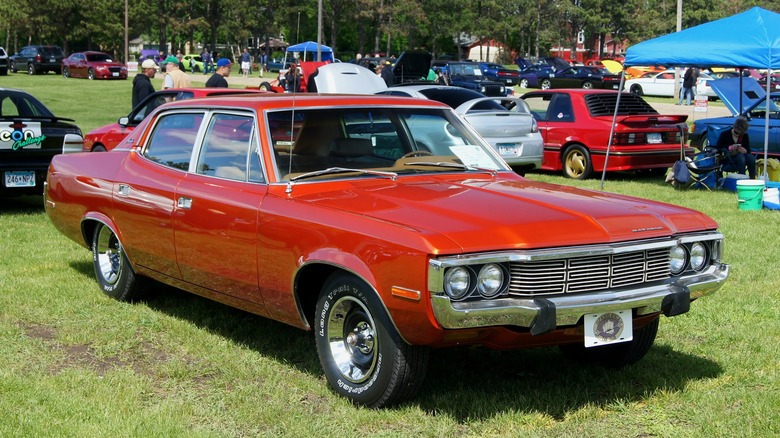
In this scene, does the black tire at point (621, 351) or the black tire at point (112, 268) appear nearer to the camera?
the black tire at point (621, 351)

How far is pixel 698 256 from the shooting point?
5.21m

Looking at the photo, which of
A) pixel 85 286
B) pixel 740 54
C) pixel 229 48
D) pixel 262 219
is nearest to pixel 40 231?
pixel 85 286

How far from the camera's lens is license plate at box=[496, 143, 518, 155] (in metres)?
15.1

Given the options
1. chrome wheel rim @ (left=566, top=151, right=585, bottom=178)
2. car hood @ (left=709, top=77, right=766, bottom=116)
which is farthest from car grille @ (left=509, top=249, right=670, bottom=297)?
car hood @ (left=709, top=77, right=766, bottom=116)

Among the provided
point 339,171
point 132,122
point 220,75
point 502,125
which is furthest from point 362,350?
point 220,75

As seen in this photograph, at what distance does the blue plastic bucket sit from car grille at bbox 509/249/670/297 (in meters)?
7.86

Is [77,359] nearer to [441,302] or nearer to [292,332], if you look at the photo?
[292,332]

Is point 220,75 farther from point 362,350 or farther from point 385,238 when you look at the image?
point 385,238

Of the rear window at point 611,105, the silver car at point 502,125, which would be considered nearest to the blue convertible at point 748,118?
the rear window at point 611,105

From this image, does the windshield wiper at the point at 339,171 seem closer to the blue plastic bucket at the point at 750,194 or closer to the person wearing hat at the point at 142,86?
the blue plastic bucket at the point at 750,194

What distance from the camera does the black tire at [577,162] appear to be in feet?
51.7

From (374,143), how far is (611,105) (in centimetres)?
1066

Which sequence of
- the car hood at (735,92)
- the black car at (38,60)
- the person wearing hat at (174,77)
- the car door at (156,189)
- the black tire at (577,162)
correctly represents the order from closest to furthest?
the car door at (156,189) → the black tire at (577,162) → the person wearing hat at (174,77) → the car hood at (735,92) → the black car at (38,60)

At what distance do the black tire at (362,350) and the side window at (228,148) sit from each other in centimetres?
107
